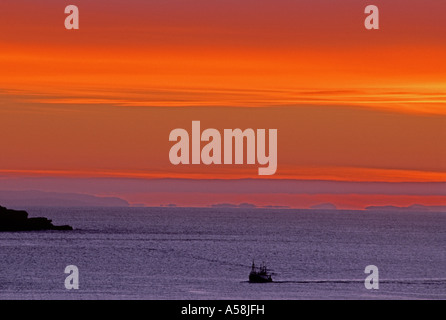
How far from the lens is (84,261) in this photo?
140 metres

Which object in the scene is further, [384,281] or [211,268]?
[211,268]

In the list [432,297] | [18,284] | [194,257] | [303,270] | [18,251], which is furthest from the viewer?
[18,251]

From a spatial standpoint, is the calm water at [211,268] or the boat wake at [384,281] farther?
the boat wake at [384,281]

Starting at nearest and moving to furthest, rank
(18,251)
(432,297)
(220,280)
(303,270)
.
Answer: (432,297), (220,280), (303,270), (18,251)

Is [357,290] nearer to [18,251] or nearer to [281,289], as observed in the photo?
[281,289]

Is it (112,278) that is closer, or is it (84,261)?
(112,278)

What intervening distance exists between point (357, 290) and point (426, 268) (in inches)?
1626

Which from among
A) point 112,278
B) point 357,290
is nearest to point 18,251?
point 112,278

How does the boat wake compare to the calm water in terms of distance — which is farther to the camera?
the boat wake

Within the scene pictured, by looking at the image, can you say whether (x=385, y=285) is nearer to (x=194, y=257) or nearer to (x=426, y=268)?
(x=426, y=268)

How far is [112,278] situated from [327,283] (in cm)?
2512

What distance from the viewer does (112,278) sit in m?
108
